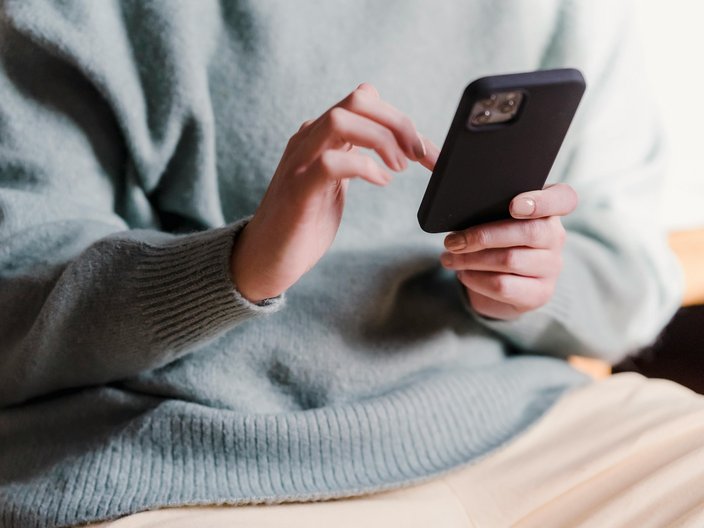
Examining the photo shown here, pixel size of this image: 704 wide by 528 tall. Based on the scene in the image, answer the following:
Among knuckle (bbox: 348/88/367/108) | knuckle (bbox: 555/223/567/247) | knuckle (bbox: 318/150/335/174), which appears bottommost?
knuckle (bbox: 555/223/567/247)

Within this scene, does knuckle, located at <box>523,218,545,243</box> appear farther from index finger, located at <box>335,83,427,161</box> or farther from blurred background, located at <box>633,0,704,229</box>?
blurred background, located at <box>633,0,704,229</box>

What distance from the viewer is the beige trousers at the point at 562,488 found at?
1.74ft

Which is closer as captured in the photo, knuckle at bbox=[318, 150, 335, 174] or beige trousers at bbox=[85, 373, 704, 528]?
knuckle at bbox=[318, 150, 335, 174]

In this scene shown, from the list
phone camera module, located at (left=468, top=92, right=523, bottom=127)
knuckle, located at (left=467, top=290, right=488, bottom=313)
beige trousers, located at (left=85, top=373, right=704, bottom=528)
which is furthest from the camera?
knuckle, located at (left=467, top=290, right=488, bottom=313)

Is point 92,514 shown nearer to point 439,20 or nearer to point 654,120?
point 439,20

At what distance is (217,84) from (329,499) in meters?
0.34

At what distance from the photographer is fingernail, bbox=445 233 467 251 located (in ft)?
1.71

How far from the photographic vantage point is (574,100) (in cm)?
46

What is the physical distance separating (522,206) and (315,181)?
15 centimetres

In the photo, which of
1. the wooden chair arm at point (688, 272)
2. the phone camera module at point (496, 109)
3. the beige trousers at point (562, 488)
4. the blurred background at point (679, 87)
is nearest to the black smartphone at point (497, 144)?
the phone camera module at point (496, 109)

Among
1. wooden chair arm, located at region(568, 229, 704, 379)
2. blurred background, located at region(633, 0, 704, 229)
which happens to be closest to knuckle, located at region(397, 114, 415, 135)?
wooden chair arm, located at region(568, 229, 704, 379)

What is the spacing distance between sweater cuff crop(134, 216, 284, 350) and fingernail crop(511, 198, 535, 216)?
16cm

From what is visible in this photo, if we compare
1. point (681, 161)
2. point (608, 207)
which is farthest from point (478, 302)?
point (681, 161)

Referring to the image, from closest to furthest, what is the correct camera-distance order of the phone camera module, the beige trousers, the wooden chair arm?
the phone camera module, the beige trousers, the wooden chair arm
